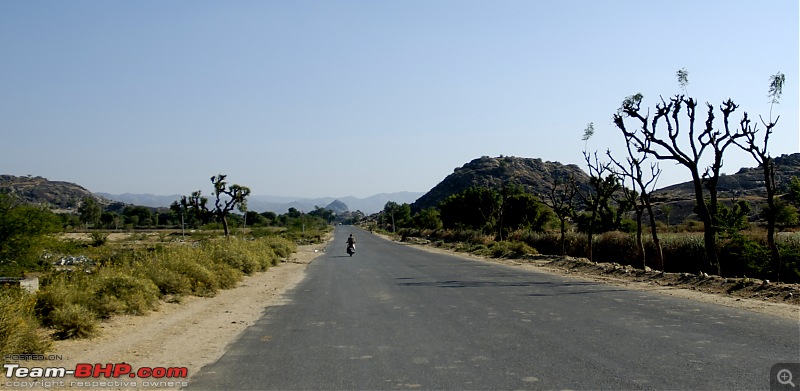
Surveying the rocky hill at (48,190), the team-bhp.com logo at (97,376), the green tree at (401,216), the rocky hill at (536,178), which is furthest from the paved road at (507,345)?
the rocky hill at (48,190)

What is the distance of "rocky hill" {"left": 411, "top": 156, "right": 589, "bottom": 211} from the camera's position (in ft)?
496

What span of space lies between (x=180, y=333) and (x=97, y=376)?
3421 millimetres

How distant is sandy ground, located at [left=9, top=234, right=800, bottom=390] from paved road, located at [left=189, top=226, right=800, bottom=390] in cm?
50

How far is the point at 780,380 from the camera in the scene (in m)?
6.95

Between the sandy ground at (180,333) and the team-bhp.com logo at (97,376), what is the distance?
3 centimetres

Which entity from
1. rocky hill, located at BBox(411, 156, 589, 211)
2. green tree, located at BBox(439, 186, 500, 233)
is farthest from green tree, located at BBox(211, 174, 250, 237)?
rocky hill, located at BBox(411, 156, 589, 211)

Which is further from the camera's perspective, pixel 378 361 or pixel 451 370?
pixel 378 361

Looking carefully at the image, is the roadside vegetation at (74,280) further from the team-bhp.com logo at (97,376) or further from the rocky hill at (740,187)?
the rocky hill at (740,187)

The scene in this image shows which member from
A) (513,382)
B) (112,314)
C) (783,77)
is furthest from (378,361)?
(783,77)

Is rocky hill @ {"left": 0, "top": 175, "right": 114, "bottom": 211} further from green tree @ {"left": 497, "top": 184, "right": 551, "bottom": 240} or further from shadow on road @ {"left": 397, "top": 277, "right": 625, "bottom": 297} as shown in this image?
shadow on road @ {"left": 397, "top": 277, "right": 625, "bottom": 297}

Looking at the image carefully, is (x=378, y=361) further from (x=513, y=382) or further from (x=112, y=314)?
(x=112, y=314)

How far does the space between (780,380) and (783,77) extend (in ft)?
53.9

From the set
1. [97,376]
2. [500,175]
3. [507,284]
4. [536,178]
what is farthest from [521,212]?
[500,175]

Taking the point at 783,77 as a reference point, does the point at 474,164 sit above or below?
above
